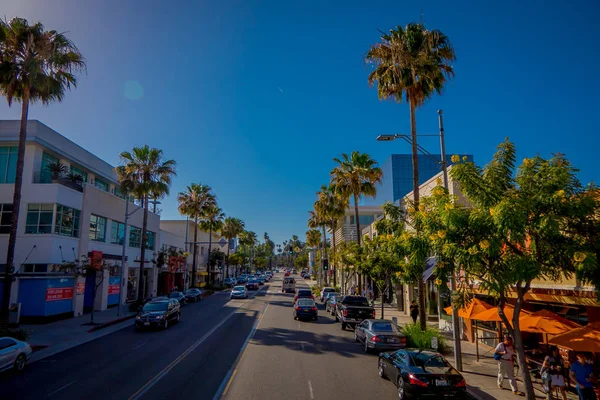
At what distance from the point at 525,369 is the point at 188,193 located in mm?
51174

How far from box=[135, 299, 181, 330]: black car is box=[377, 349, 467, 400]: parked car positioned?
16.0 m

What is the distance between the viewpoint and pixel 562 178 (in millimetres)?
8742

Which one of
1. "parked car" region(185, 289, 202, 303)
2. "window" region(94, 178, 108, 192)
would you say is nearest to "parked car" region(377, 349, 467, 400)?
"parked car" region(185, 289, 202, 303)

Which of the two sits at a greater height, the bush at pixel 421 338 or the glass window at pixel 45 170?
the glass window at pixel 45 170

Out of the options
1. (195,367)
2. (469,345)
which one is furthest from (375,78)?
(195,367)

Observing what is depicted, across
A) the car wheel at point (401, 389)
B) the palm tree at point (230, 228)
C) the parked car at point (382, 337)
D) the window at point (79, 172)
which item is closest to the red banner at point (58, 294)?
the window at point (79, 172)

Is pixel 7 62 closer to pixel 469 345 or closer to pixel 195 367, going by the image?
pixel 195 367

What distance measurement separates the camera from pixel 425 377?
10.3 metres

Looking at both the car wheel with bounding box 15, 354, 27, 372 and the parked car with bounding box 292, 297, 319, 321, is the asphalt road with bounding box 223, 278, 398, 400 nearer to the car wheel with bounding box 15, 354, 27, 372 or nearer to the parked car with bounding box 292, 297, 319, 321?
the parked car with bounding box 292, 297, 319, 321

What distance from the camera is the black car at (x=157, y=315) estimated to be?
2258cm

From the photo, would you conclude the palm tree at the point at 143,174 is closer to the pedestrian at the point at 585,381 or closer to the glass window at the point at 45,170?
the glass window at the point at 45,170

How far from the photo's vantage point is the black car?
2258 centimetres

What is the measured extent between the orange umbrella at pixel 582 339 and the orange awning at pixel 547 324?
1234mm

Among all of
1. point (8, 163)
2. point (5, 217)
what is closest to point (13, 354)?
point (5, 217)
